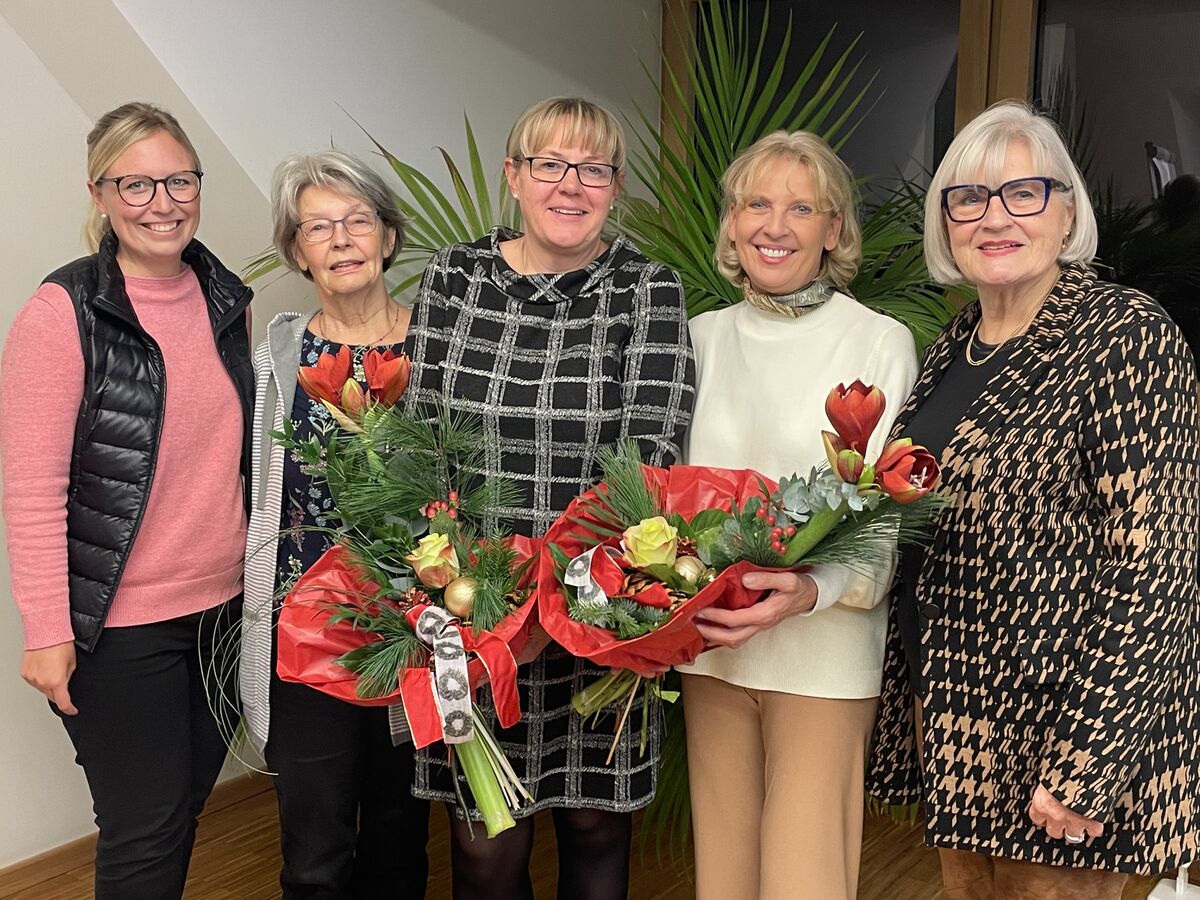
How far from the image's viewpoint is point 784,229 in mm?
1754

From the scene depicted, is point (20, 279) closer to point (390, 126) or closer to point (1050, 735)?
point (390, 126)

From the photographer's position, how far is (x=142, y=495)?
185cm

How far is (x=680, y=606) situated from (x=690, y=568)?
0.06 metres

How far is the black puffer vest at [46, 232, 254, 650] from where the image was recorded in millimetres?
1825

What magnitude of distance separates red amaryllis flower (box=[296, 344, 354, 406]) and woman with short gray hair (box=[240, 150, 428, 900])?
321 mm

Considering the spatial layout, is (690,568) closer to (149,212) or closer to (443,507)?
(443,507)

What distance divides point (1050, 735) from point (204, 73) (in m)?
2.51

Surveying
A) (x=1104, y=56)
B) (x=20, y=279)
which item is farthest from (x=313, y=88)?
(x=1104, y=56)

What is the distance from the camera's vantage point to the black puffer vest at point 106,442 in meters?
1.83

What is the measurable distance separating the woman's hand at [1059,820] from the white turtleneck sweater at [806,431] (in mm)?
321

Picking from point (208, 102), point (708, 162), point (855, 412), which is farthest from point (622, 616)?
point (208, 102)

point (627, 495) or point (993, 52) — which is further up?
point (993, 52)

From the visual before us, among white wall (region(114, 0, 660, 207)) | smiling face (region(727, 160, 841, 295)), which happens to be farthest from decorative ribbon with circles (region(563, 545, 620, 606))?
white wall (region(114, 0, 660, 207))

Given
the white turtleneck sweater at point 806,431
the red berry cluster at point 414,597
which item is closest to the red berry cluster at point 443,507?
the red berry cluster at point 414,597
